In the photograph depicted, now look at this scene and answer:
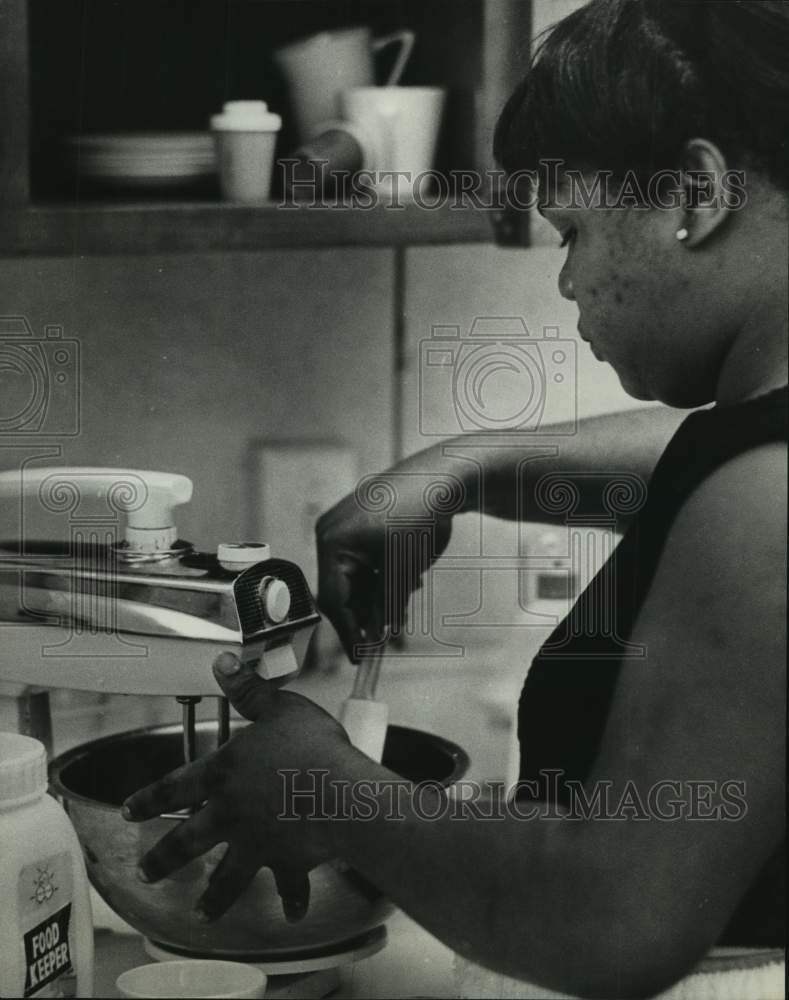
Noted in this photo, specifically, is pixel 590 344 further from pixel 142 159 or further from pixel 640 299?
pixel 142 159

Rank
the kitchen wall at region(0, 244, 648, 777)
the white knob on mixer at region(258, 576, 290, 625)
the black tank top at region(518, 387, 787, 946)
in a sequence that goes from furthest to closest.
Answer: the kitchen wall at region(0, 244, 648, 777), the white knob on mixer at region(258, 576, 290, 625), the black tank top at region(518, 387, 787, 946)

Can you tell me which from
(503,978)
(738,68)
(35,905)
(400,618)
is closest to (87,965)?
(35,905)

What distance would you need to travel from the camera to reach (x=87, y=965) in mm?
1032

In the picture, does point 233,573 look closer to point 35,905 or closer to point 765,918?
point 35,905

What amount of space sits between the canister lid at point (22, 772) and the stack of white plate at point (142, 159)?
0.50 metres

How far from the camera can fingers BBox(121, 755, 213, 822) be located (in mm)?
994

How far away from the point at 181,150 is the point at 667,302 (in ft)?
1.56

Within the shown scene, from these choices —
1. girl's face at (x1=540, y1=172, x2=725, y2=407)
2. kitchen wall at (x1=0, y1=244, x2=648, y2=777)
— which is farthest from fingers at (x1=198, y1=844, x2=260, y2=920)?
girl's face at (x1=540, y1=172, x2=725, y2=407)

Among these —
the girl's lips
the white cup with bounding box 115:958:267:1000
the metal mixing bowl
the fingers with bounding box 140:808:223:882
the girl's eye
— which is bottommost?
the white cup with bounding box 115:958:267:1000

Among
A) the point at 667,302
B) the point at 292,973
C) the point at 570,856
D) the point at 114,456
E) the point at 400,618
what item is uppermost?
the point at 667,302

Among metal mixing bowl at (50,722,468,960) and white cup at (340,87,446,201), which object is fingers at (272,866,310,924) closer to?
metal mixing bowl at (50,722,468,960)

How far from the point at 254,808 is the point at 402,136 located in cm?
60

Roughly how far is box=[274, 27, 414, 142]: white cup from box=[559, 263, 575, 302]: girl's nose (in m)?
0.29

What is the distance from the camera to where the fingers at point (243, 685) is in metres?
1.02
